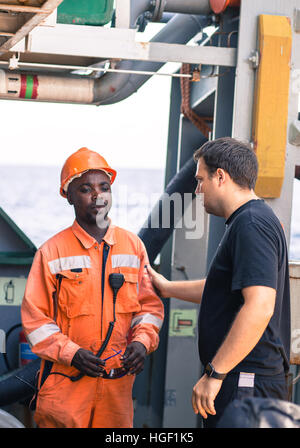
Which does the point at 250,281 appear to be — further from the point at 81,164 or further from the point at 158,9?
the point at 158,9

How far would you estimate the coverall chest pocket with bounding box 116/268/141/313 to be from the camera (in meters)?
2.81

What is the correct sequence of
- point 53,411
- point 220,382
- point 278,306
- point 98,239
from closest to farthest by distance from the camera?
1. point 220,382
2. point 278,306
3. point 53,411
4. point 98,239

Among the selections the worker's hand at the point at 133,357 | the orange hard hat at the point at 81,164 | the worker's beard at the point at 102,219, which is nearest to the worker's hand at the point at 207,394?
the worker's hand at the point at 133,357

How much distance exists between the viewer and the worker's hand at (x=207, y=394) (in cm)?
212

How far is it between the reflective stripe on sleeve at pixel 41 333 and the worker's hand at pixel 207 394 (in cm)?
78

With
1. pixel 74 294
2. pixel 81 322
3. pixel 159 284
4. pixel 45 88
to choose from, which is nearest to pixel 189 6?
pixel 45 88

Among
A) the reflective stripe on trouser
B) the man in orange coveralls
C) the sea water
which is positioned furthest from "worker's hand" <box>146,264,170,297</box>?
the sea water

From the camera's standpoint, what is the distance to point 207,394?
2129mm

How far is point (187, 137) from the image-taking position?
465 centimetres

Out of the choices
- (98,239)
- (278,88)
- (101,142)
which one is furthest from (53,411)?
(101,142)

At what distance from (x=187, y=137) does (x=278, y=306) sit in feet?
8.49

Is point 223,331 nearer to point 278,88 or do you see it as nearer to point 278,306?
point 278,306

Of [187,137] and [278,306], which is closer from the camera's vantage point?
[278,306]

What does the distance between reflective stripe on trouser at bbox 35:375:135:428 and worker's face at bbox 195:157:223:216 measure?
95 centimetres
